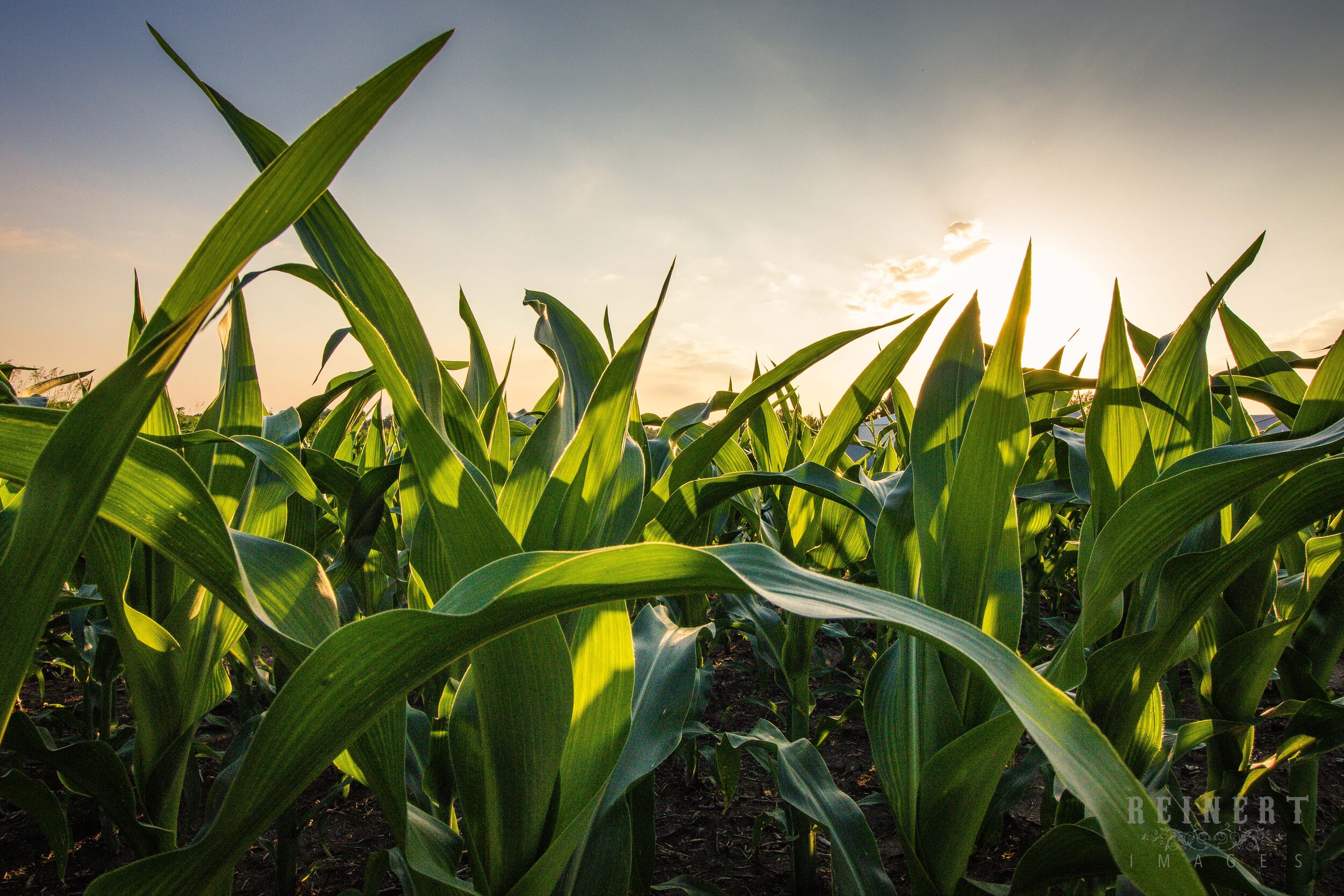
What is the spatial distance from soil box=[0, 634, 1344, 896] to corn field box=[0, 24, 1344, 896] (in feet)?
0.69

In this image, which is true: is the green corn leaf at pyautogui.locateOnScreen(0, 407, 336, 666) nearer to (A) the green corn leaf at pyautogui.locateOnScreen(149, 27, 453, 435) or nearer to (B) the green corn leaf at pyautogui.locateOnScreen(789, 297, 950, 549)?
(A) the green corn leaf at pyautogui.locateOnScreen(149, 27, 453, 435)

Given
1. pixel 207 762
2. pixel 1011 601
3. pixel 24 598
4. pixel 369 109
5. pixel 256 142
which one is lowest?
pixel 207 762

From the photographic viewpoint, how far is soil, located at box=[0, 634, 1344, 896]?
3.80ft

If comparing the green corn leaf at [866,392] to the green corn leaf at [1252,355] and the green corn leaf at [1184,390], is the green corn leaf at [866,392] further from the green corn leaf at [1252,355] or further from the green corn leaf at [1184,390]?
the green corn leaf at [1252,355]

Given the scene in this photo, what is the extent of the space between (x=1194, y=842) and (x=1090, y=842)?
Result: 0.54 feet

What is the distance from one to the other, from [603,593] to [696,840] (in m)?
1.26

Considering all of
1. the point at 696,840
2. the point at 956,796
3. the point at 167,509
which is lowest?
the point at 696,840

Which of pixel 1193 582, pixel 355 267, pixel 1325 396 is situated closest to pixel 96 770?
pixel 355 267

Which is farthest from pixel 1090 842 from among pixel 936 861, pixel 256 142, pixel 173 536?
pixel 256 142

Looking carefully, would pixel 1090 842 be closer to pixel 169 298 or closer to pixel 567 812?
pixel 567 812

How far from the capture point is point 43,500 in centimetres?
29

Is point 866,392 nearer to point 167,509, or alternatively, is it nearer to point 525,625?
point 525,625

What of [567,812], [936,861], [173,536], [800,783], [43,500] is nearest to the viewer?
[43,500]

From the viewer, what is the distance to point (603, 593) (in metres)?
0.34
